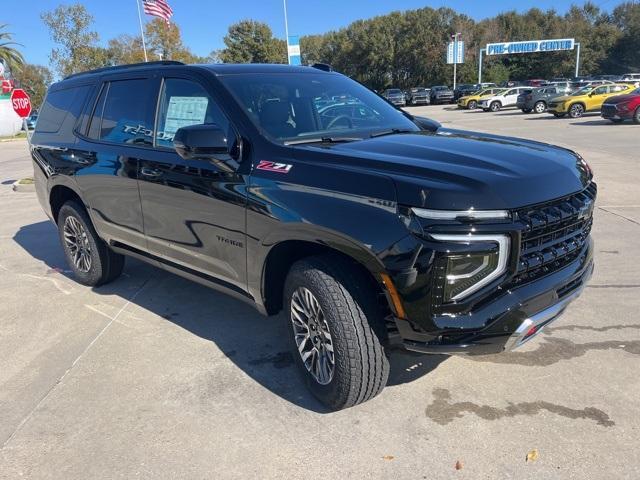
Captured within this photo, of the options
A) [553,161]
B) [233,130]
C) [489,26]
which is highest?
[489,26]

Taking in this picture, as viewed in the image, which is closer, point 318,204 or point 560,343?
point 318,204

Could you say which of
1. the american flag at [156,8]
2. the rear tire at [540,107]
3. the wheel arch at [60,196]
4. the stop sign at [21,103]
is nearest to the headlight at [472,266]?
the wheel arch at [60,196]

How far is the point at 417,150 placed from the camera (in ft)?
9.77

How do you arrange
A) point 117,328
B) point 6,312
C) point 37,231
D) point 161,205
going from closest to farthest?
1. point 161,205
2. point 117,328
3. point 6,312
4. point 37,231

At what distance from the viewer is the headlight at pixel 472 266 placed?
239 centimetres

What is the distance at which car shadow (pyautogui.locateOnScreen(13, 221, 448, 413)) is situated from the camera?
11.2 feet

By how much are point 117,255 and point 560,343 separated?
401cm

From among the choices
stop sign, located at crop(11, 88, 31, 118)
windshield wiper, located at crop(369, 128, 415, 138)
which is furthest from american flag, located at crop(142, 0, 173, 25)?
windshield wiper, located at crop(369, 128, 415, 138)

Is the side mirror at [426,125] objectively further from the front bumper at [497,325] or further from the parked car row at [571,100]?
the parked car row at [571,100]

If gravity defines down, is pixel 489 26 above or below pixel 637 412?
above

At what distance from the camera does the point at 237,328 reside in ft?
13.9

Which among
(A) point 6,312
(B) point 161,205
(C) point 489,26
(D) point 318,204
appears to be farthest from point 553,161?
(C) point 489,26

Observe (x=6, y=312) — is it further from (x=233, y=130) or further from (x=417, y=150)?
(x=417, y=150)

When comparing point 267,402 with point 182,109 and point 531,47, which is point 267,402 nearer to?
point 182,109
